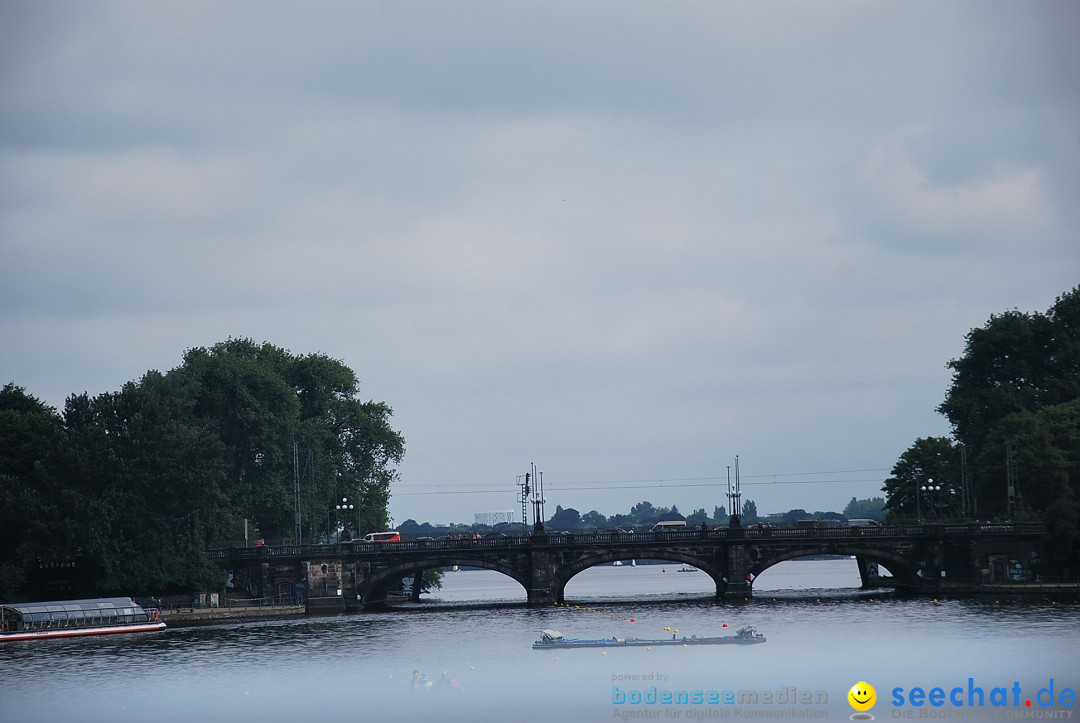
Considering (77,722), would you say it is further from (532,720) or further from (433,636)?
(433,636)

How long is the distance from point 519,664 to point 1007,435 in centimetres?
6090

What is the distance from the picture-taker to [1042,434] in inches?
4432

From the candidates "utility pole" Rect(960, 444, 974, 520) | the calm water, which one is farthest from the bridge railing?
"utility pole" Rect(960, 444, 974, 520)

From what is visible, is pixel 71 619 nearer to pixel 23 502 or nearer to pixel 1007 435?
pixel 23 502

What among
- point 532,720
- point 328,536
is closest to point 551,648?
point 532,720

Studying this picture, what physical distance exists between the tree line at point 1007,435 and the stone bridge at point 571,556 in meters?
9.01

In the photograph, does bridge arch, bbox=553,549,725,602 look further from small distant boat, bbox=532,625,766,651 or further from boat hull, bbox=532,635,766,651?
boat hull, bbox=532,635,766,651

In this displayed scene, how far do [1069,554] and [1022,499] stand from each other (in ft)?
44.2

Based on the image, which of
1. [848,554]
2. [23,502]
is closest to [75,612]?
[23,502]

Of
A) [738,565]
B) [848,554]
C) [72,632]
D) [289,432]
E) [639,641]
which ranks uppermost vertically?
[289,432]

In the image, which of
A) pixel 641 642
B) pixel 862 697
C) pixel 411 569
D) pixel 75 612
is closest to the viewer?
pixel 862 697

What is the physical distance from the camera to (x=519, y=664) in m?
74.2

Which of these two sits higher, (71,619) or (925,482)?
(925,482)

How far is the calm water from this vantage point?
202ft
